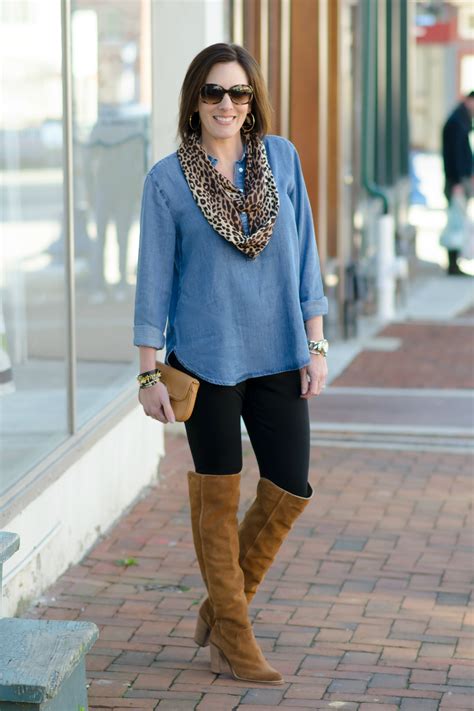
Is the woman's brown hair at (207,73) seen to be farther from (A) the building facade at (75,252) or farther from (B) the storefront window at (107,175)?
(B) the storefront window at (107,175)

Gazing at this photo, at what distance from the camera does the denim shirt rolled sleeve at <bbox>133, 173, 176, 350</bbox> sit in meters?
4.06

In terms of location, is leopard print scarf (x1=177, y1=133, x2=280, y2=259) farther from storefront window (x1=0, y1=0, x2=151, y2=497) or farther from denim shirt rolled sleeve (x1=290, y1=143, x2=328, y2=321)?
storefront window (x1=0, y1=0, x2=151, y2=497)

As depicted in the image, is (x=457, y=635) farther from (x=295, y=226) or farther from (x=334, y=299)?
(x=334, y=299)

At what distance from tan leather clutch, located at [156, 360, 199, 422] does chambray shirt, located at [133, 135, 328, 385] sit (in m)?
0.07

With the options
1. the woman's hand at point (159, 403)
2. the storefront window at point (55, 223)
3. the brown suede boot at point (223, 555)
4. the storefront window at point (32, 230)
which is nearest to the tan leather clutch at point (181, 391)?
the woman's hand at point (159, 403)

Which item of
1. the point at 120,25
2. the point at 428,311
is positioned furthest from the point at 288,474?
the point at 428,311

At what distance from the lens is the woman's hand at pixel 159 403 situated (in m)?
4.04

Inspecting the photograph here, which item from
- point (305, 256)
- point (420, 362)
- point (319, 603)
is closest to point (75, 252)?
point (319, 603)

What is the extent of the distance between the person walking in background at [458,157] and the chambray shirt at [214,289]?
36.7ft

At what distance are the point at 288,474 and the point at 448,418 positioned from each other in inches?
170

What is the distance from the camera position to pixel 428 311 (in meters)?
13.1

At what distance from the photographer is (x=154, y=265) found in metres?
4.08

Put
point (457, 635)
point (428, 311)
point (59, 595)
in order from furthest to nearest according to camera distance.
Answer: point (428, 311)
point (59, 595)
point (457, 635)

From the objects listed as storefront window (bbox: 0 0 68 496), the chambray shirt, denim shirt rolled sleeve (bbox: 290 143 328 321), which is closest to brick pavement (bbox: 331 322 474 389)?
storefront window (bbox: 0 0 68 496)
